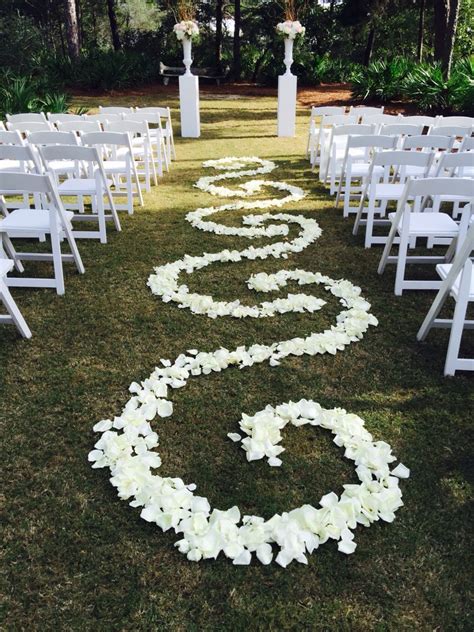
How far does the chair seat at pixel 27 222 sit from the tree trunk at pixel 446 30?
1389 centimetres

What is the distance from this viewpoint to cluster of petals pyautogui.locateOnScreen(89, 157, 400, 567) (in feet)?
7.61

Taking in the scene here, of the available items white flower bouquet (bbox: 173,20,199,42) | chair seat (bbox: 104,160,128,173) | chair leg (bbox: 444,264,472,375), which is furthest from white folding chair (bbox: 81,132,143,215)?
white flower bouquet (bbox: 173,20,199,42)

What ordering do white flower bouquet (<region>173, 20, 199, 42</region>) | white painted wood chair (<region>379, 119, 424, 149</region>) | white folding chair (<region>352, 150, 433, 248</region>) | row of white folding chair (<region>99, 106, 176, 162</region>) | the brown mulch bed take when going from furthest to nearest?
1. the brown mulch bed
2. white flower bouquet (<region>173, 20, 199, 42</region>)
3. row of white folding chair (<region>99, 106, 176, 162</region>)
4. white painted wood chair (<region>379, 119, 424, 149</region>)
5. white folding chair (<region>352, 150, 433, 248</region>)

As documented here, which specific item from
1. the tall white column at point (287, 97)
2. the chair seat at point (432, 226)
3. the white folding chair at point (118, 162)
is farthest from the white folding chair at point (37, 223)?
the tall white column at point (287, 97)

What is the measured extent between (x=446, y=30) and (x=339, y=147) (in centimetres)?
995

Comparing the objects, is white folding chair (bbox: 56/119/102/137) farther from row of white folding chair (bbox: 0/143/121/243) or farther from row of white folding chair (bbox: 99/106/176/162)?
row of white folding chair (bbox: 99/106/176/162)

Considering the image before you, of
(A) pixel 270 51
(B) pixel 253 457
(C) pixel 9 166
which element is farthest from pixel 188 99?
(A) pixel 270 51

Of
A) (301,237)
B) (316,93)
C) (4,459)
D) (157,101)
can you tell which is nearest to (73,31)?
(157,101)

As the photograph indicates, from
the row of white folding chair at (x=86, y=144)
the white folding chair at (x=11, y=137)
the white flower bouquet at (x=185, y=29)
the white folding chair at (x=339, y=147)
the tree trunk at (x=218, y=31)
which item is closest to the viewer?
the row of white folding chair at (x=86, y=144)

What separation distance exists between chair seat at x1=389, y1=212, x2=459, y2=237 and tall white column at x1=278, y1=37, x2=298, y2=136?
8.55 meters

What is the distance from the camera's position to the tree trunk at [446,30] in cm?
1464

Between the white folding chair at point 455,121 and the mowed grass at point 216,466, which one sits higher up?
the white folding chair at point 455,121

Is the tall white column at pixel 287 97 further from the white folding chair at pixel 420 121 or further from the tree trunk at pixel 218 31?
the tree trunk at pixel 218 31

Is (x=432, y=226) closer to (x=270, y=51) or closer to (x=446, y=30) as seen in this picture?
(x=446, y=30)
